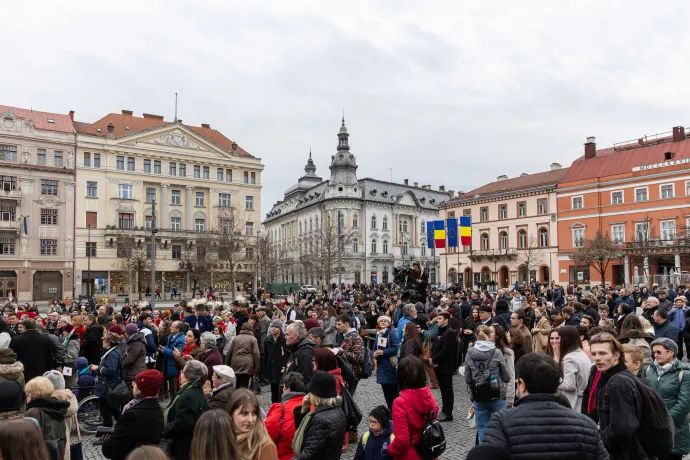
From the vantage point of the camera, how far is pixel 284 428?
16.7 feet

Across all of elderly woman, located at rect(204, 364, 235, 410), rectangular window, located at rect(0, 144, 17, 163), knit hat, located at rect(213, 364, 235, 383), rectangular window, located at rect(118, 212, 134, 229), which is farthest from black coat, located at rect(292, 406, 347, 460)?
rectangular window, located at rect(118, 212, 134, 229)

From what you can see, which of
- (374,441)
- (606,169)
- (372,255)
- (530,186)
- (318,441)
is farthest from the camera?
(372,255)

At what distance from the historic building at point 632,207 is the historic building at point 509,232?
1.70 m

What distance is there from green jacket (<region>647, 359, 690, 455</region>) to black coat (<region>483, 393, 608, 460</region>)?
216cm

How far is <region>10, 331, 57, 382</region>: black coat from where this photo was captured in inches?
344

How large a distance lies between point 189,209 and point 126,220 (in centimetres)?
681

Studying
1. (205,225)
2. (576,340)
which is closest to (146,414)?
(576,340)

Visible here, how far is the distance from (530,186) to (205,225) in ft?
122

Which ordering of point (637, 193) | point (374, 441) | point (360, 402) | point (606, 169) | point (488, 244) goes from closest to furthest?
point (374, 441) < point (360, 402) < point (637, 193) < point (606, 169) < point (488, 244)

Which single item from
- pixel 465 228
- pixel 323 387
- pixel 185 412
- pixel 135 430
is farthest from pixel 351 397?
pixel 465 228

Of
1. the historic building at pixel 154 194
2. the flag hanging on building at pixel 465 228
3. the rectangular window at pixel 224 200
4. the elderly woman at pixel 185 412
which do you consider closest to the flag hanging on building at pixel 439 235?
the flag hanging on building at pixel 465 228

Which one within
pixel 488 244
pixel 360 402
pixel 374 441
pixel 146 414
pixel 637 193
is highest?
pixel 637 193

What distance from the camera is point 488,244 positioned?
62938 mm

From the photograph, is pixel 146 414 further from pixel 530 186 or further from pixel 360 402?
pixel 530 186
